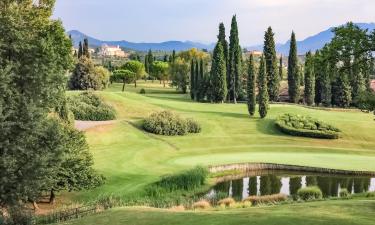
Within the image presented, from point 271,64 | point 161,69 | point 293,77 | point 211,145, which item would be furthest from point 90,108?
point 161,69

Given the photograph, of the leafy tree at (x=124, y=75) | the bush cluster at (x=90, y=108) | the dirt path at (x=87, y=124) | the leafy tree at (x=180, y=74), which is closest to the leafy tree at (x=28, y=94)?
the dirt path at (x=87, y=124)

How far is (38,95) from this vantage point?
80.7 feet

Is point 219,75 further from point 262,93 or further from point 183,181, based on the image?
point 183,181

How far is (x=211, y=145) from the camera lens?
214 feet

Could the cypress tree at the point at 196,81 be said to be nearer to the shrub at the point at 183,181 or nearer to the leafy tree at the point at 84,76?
the leafy tree at the point at 84,76

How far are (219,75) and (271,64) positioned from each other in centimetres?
989

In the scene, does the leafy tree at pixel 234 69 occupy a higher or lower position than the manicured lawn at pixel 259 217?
higher

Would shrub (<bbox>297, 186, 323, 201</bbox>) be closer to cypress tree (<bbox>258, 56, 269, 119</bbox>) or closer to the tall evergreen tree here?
cypress tree (<bbox>258, 56, 269, 119</bbox>)

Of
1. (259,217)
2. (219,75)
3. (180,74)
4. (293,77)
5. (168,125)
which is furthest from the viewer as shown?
(180,74)

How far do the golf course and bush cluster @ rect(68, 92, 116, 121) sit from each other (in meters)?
1.97

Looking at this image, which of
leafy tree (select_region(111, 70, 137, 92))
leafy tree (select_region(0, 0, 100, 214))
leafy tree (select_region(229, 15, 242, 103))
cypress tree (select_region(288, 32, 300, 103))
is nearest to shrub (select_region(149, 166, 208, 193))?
leafy tree (select_region(0, 0, 100, 214))

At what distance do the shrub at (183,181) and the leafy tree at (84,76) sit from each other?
63.5m

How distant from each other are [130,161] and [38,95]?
2854 centimetres

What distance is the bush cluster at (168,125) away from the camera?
2645 inches
